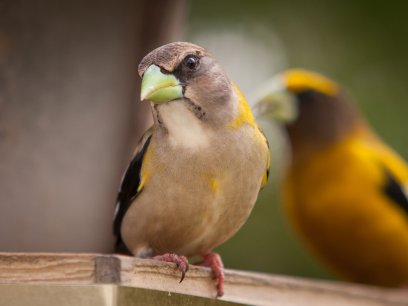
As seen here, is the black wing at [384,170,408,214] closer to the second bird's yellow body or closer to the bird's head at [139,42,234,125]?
the second bird's yellow body

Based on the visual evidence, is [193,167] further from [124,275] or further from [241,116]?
[124,275]

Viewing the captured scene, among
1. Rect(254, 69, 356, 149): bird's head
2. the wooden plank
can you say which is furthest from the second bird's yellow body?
the wooden plank

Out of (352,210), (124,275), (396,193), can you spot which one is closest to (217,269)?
(124,275)

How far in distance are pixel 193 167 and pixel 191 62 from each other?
30cm

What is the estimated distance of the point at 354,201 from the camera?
4.89 meters

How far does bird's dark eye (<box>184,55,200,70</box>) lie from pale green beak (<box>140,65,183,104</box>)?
75mm

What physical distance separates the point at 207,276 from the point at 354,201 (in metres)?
2.63

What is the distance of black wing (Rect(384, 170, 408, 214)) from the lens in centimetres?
493

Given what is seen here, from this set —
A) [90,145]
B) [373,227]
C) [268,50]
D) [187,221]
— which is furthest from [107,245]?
[268,50]

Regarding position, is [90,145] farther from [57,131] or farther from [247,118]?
[247,118]

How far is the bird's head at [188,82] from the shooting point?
2.13 meters

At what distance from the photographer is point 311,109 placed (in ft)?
17.7

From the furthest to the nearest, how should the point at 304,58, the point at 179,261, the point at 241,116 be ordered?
the point at 304,58
the point at 241,116
the point at 179,261

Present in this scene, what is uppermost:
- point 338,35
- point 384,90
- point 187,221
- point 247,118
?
point 338,35
